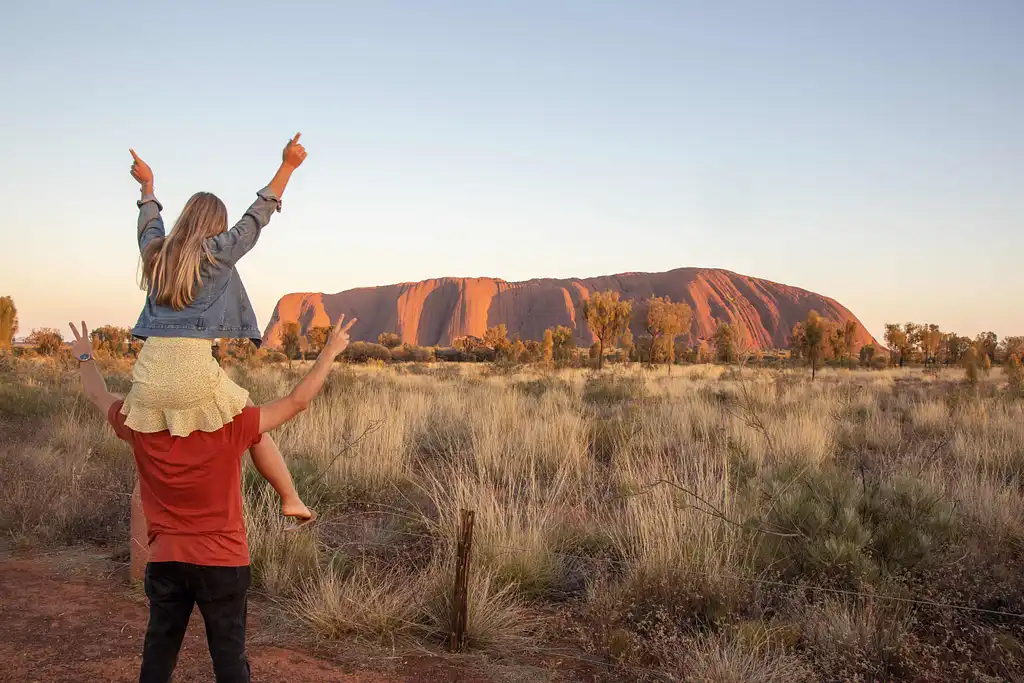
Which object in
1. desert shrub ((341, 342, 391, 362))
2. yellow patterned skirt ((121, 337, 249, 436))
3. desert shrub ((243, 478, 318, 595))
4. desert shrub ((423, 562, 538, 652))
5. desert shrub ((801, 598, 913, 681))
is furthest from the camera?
desert shrub ((341, 342, 391, 362))

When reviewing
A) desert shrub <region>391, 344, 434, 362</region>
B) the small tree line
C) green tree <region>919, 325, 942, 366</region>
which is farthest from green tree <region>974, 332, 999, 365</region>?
desert shrub <region>391, 344, 434, 362</region>

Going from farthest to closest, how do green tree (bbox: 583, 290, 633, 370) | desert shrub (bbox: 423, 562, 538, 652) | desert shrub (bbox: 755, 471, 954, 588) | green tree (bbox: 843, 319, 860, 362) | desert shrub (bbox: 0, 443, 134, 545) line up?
green tree (bbox: 843, 319, 860, 362) < green tree (bbox: 583, 290, 633, 370) < desert shrub (bbox: 0, 443, 134, 545) < desert shrub (bbox: 755, 471, 954, 588) < desert shrub (bbox: 423, 562, 538, 652)

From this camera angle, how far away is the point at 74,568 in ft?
17.7

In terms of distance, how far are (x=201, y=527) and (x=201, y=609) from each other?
10.4 inches

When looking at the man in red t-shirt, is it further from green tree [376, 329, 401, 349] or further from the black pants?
green tree [376, 329, 401, 349]

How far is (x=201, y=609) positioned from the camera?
2363 millimetres

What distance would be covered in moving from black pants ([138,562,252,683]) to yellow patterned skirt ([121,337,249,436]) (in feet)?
1.47

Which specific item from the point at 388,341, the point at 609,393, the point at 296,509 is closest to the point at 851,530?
the point at 296,509

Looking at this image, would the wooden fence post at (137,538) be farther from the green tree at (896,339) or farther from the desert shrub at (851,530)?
the green tree at (896,339)

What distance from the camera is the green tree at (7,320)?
1244 inches

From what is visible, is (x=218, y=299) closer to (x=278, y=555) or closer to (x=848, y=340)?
(x=278, y=555)

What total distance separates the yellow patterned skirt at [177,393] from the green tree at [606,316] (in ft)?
126

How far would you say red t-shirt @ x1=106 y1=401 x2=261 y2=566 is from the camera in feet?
7.61

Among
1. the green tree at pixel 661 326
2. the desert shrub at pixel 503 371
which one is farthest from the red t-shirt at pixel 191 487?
the green tree at pixel 661 326
